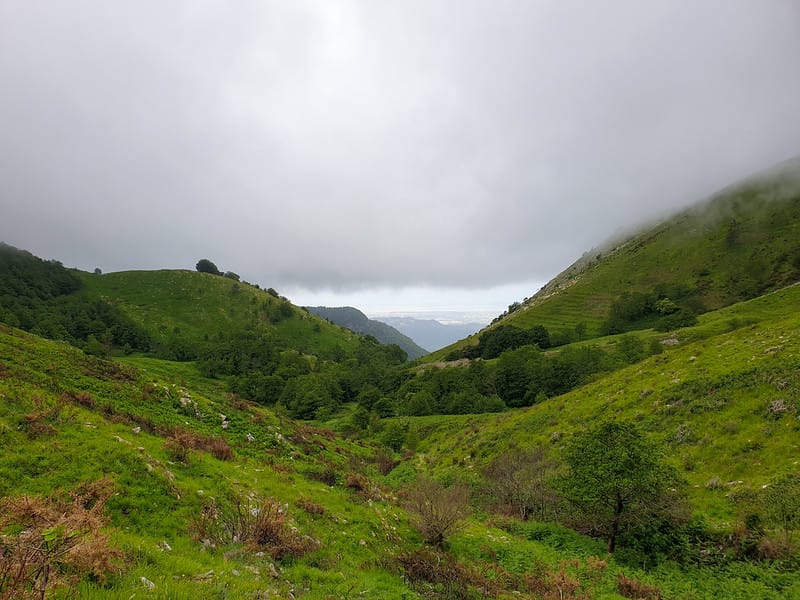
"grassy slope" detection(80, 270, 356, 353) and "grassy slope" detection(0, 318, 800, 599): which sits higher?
"grassy slope" detection(80, 270, 356, 353)

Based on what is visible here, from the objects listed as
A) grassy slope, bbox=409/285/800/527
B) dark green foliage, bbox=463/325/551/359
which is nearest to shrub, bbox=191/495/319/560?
grassy slope, bbox=409/285/800/527

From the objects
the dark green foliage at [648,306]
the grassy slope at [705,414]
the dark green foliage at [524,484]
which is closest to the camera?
the grassy slope at [705,414]

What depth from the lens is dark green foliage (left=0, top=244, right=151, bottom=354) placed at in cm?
10436

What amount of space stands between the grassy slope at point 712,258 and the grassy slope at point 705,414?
277 feet

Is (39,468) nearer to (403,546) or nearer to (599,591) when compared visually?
(403,546)

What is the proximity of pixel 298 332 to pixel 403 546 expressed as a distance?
6322 inches

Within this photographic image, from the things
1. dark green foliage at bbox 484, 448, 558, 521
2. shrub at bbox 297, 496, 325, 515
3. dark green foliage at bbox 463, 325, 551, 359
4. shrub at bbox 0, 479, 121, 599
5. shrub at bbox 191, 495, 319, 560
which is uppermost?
dark green foliage at bbox 463, 325, 551, 359

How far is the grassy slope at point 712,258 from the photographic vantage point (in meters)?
105

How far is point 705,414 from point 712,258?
439ft

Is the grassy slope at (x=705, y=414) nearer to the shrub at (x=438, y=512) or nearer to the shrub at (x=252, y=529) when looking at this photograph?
the shrub at (x=438, y=512)

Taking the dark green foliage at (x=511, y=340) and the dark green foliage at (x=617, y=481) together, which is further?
the dark green foliage at (x=511, y=340)

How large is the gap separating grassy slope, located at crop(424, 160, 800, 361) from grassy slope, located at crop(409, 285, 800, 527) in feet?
277

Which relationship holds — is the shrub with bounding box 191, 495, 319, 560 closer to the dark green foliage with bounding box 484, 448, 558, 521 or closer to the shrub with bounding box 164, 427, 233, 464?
the shrub with bounding box 164, 427, 233, 464

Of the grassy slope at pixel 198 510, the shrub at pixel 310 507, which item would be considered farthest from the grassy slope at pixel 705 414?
the shrub at pixel 310 507
